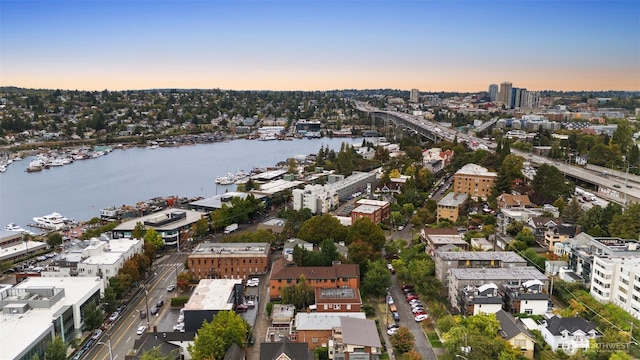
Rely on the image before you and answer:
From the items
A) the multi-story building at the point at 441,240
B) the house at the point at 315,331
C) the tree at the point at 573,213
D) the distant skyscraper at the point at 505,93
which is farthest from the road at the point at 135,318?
the distant skyscraper at the point at 505,93

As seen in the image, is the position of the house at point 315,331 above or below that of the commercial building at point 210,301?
below

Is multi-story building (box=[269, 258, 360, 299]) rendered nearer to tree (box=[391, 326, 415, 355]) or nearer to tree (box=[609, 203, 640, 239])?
tree (box=[391, 326, 415, 355])

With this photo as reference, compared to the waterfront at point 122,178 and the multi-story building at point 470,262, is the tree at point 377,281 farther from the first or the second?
the waterfront at point 122,178

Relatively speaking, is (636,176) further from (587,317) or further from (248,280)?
(248,280)

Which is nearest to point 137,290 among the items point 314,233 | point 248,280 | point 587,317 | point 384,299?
point 248,280

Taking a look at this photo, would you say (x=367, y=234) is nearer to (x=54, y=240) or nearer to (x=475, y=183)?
(x=475, y=183)
